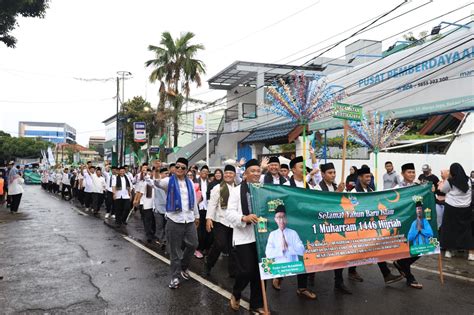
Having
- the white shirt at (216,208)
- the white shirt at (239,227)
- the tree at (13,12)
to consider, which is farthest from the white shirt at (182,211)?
the tree at (13,12)

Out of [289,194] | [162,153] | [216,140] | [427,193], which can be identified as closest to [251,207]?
[289,194]

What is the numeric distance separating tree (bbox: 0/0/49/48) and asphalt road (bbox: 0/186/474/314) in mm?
6024

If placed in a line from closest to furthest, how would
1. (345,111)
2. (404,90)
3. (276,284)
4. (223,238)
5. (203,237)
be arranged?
(276,284) < (223,238) < (345,111) < (203,237) < (404,90)

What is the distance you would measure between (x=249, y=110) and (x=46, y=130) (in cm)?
12902

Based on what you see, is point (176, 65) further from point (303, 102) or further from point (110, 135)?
point (110, 135)

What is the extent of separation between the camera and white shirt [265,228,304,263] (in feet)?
15.0

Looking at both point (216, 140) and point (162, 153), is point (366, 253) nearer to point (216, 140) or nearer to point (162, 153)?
point (216, 140)

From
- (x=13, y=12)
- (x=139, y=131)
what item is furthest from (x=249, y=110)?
(x=13, y=12)

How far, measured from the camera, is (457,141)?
13.8 meters

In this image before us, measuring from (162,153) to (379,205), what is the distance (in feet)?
79.2

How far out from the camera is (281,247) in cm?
465

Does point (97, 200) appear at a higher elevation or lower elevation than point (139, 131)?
lower

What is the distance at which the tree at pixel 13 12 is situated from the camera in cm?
1006

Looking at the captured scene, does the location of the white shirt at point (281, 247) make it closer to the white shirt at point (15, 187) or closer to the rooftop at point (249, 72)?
the white shirt at point (15, 187)
